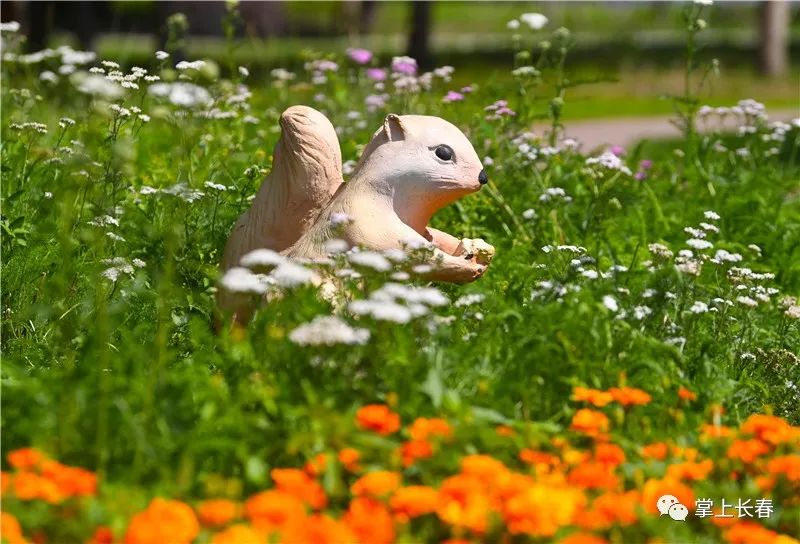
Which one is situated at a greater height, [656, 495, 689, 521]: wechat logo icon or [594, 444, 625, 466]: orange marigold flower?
[594, 444, 625, 466]: orange marigold flower

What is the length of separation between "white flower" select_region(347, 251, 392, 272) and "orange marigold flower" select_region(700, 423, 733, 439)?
3.66ft

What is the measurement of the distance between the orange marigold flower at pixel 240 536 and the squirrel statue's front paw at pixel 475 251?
2.05 metres

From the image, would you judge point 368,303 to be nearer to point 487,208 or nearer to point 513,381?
point 513,381

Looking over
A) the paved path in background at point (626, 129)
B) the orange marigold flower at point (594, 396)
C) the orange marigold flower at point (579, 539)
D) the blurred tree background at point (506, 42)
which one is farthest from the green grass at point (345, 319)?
the paved path in background at point (626, 129)

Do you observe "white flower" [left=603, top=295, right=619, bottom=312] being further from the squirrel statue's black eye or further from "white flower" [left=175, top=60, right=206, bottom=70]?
"white flower" [left=175, top=60, right=206, bottom=70]

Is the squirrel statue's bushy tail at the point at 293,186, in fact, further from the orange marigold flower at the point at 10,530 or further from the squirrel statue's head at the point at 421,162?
the orange marigold flower at the point at 10,530

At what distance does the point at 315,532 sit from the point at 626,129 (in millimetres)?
13189

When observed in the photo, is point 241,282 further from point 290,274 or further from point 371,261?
point 371,261

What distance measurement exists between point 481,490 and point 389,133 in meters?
1.97

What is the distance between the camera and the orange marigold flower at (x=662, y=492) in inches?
141

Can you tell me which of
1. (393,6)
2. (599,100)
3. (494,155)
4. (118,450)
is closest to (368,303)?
(118,450)

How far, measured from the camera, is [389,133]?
4.99m

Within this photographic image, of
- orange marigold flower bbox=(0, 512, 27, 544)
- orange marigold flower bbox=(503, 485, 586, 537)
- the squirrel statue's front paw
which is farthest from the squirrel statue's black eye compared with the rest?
orange marigold flower bbox=(0, 512, 27, 544)

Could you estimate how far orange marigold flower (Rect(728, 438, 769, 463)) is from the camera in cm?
380
